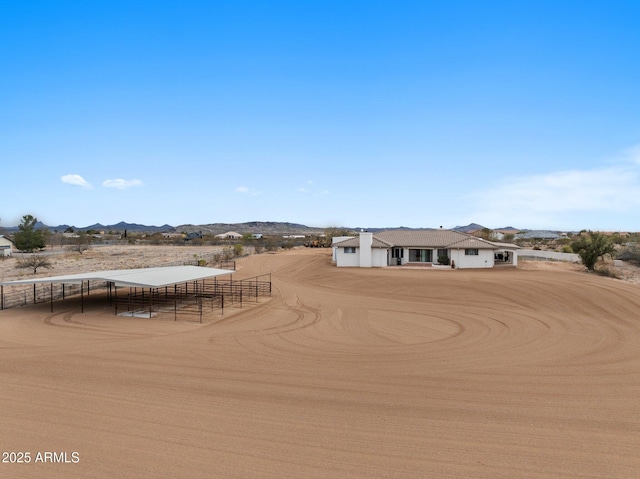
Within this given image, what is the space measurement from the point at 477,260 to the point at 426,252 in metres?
5.24

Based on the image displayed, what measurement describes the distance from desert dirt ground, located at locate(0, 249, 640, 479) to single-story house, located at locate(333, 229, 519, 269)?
17766mm

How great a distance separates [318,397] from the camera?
33.8 ft

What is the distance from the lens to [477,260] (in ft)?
128

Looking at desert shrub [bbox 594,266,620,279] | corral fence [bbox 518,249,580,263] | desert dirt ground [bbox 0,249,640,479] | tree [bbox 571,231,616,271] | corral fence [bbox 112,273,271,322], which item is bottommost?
desert dirt ground [bbox 0,249,640,479]

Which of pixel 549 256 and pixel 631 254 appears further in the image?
pixel 549 256

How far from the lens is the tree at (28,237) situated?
66.3m

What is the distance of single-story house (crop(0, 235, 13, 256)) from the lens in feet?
201

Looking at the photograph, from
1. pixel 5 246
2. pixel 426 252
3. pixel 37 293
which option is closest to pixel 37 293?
pixel 37 293

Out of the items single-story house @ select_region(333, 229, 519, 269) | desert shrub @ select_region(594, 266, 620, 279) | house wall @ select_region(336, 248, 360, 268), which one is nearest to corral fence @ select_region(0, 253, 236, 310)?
house wall @ select_region(336, 248, 360, 268)

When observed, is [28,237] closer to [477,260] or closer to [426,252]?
[426,252]

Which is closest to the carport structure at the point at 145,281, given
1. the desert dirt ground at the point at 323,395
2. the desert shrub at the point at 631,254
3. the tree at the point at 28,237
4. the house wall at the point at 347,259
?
the desert dirt ground at the point at 323,395

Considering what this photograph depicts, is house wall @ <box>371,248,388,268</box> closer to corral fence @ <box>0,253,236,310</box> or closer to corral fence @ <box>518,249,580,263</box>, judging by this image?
corral fence @ <box>518,249,580,263</box>

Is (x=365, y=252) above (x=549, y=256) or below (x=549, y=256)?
above

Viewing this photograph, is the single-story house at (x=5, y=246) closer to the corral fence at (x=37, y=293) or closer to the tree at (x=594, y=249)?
the corral fence at (x=37, y=293)
